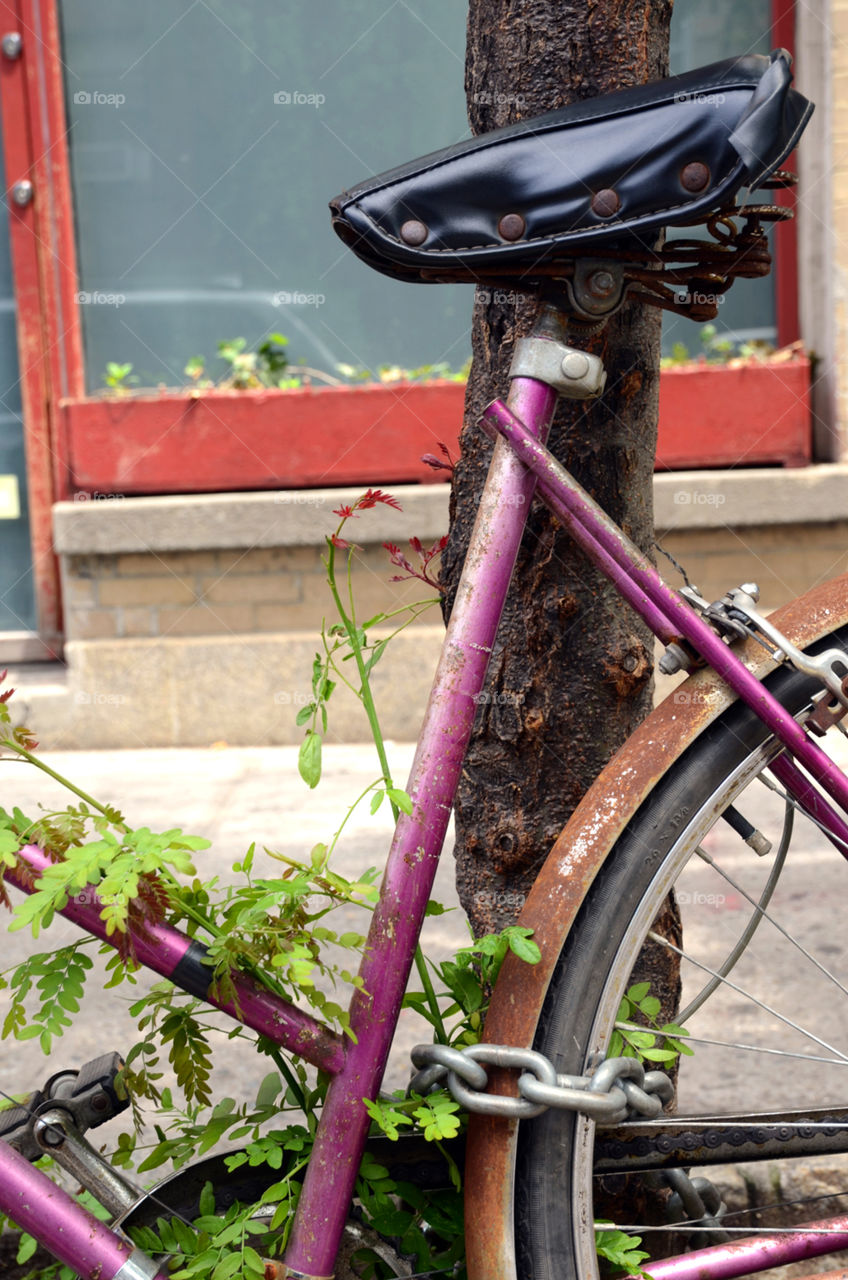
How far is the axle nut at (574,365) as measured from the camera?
55.6 inches

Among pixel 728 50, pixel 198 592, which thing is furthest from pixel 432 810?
pixel 728 50

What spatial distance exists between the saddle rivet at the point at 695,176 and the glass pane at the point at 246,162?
13.7 feet

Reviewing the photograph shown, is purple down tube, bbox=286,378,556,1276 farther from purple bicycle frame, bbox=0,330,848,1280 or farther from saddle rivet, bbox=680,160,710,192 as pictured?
saddle rivet, bbox=680,160,710,192

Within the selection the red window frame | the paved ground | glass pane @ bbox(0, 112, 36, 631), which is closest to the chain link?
the paved ground

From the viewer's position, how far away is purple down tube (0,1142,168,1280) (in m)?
1.32

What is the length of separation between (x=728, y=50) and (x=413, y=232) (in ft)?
15.4

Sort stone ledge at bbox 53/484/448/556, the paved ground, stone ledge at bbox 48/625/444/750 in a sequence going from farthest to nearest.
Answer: stone ledge at bbox 48/625/444/750, stone ledge at bbox 53/484/448/556, the paved ground

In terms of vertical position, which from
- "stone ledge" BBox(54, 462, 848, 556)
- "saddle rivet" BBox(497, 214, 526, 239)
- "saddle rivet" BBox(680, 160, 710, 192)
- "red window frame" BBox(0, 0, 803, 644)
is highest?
"red window frame" BBox(0, 0, 803, 644)

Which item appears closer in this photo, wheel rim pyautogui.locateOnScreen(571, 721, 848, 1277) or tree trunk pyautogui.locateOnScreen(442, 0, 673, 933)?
wheel rim pyautogui.locateOnScreen(571, 721, 848, 1277)

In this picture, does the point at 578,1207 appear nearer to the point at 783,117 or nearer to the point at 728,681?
the point at 728,681

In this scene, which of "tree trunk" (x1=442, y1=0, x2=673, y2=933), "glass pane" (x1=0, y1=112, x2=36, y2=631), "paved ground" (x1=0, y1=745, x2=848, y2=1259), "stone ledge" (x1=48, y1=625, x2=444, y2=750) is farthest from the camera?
"glass pane" (x1=0, y1=112, x2=36, y2=631)

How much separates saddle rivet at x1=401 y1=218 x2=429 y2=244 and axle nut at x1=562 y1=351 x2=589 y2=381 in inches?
8.3

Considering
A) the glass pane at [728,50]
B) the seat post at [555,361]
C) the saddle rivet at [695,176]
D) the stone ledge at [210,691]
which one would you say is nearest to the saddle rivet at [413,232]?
the seat post at [555,361]

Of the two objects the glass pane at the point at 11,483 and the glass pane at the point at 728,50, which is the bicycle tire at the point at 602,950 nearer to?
the glass pane at the point at 728,50
